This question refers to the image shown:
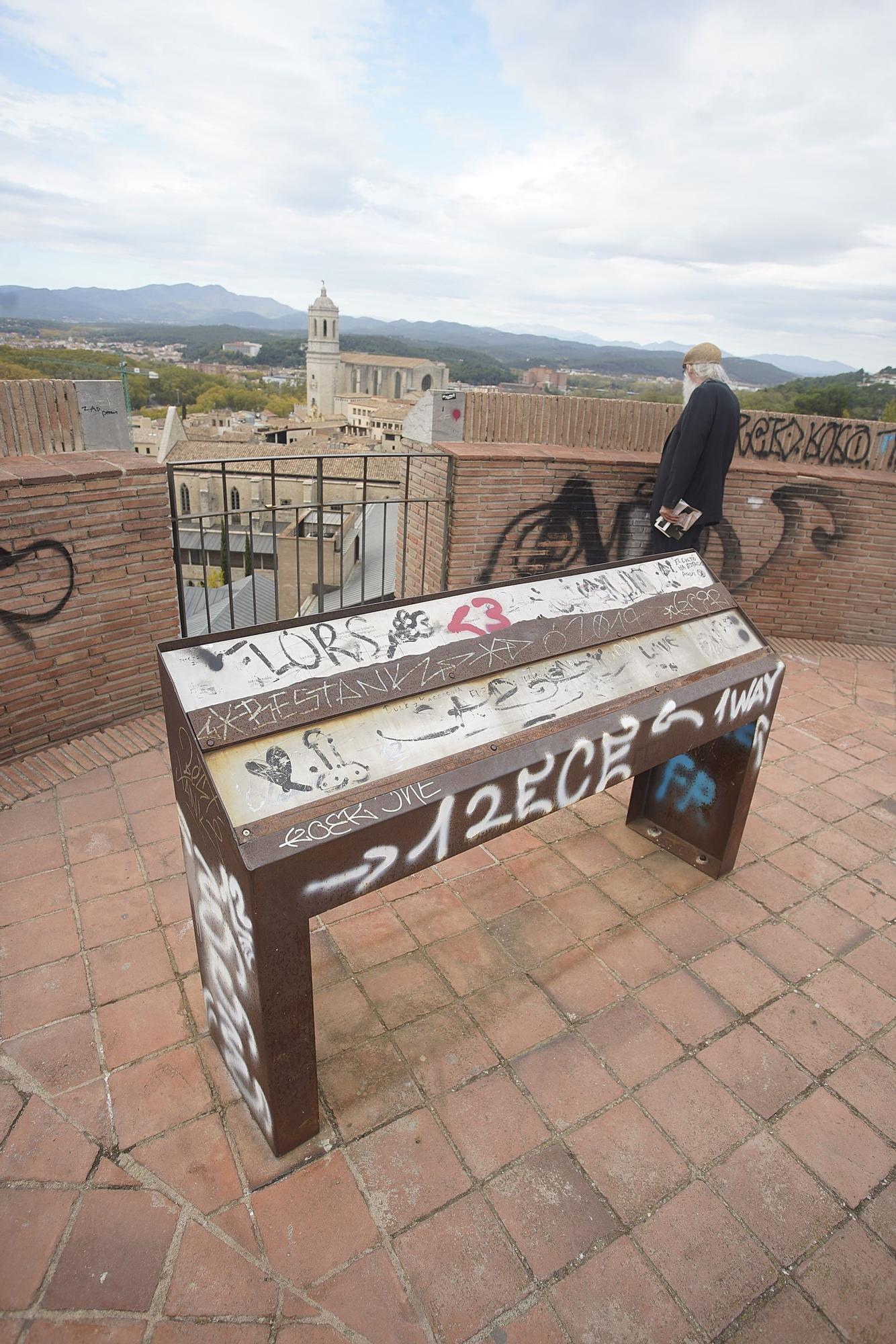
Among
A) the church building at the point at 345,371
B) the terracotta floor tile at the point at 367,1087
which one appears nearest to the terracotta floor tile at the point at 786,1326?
the terracotta floor tile at the point at 367,1087

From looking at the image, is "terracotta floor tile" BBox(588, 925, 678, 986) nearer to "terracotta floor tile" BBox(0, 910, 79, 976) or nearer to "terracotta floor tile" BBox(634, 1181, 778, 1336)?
"terracotta floor tile" BBox(634, 1181, 778, 1336)

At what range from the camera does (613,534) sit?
582cm

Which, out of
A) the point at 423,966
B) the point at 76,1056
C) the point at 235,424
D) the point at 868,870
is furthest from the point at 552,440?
the point at 235,424

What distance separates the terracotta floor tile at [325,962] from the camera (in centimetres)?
271

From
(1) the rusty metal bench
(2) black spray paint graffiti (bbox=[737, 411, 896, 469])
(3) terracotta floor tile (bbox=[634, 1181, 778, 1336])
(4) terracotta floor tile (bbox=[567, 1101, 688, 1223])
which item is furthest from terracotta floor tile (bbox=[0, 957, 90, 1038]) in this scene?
(2) black spray paint graffiti (bbox=[737, 411, 896, 469])

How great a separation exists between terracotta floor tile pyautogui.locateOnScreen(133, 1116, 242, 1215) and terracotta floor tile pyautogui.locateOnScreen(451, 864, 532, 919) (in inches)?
51.0

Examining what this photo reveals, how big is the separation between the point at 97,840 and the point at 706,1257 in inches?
111

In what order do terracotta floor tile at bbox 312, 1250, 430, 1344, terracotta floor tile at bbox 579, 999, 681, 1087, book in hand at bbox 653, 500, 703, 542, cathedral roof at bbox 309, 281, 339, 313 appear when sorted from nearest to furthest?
terracotta floor tile at bbox 312, 1250, 430, 1344
terracotta floor tile at bbox 579, 999, 681, 1087
book in hand at bbox 653, 500, 703, 542
cathedral roof at bbox 309, 281, 339, 313

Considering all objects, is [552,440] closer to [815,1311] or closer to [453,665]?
[453,665]

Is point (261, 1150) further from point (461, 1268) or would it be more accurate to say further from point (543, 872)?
point (543, 872)

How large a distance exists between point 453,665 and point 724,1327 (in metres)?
1.80

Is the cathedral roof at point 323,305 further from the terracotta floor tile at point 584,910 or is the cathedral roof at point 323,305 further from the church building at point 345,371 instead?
the terracotta floor tile at point 584,910

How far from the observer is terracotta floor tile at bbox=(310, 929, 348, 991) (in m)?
2.71

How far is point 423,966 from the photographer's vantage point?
2.79 metres
